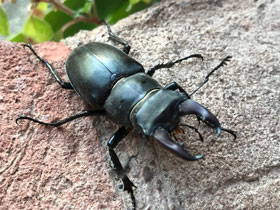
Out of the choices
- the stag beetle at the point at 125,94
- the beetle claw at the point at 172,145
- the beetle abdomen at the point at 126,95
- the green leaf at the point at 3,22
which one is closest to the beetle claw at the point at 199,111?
the stag beetle at the point at 125,94

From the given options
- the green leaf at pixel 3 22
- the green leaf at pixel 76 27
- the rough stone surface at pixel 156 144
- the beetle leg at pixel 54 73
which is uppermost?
the green leaf at pixel 3 22

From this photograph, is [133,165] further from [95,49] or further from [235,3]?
[235,3]

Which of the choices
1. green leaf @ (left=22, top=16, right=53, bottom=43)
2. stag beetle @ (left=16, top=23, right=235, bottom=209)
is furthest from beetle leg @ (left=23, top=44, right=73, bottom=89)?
green leaf @ (left=22, top=16, right=53, bottom=43)

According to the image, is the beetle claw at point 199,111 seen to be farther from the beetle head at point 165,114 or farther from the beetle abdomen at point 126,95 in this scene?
the beetle abdomen at point 126,95

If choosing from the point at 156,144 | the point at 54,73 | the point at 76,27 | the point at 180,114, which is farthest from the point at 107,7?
the point at 180,114

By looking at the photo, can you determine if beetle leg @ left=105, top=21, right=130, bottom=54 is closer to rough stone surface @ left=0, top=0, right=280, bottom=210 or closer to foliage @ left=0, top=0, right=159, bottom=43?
rough stone surface @ left=0, top=0, right=280, bottom=210

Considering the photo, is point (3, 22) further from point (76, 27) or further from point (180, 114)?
point (180, 114)

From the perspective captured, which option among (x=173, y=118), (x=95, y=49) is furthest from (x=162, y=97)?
(x=95, y=49)
